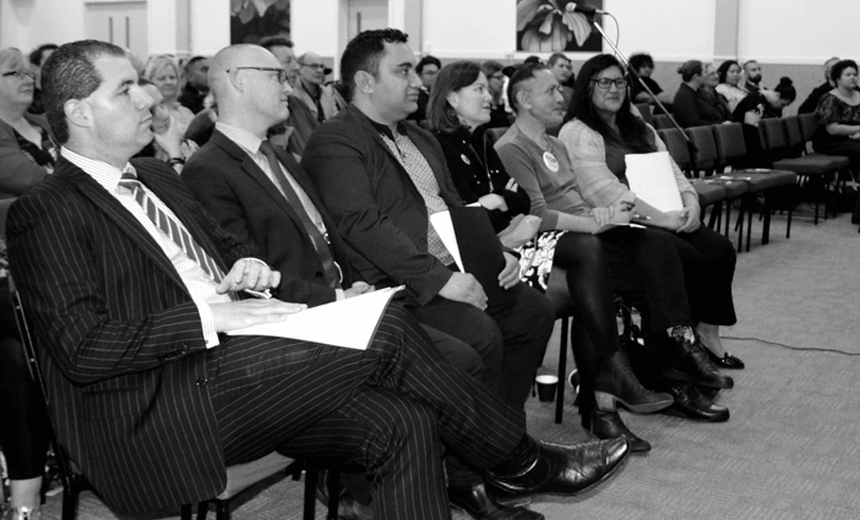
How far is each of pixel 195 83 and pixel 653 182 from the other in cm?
374

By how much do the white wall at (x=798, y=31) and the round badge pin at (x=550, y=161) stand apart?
29.7 feet

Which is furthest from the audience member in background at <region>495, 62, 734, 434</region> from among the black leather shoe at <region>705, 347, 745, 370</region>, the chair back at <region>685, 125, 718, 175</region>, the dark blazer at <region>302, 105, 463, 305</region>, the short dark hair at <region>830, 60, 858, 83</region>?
the short dark hair at <region>830, 60, 858, 83</region>

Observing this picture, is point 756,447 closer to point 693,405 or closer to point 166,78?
point 693,405

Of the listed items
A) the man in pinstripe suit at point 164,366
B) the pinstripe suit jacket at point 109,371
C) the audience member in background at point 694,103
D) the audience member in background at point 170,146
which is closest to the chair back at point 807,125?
the audience member in background at point 694,103

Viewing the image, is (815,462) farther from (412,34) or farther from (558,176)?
(412,34)

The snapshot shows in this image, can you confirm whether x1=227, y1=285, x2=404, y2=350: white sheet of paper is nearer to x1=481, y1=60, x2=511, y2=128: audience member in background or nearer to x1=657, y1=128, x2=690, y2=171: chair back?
x1=657, y1=128, x2=690, y2=171: chair back

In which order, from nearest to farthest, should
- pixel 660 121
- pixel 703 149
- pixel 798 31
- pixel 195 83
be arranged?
pixel 195 83 → pixel 703 149 → pixel 660 121 → pixel 798 31

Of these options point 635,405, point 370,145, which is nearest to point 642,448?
point 635,405

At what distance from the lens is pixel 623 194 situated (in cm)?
373

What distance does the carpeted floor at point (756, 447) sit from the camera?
105 inches

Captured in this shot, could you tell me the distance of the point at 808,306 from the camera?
16.6 feet

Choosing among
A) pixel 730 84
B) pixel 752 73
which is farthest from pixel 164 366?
pixel 752 73

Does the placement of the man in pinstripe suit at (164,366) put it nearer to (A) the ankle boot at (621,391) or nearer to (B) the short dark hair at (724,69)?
(A) the ankle boot at (621,391)

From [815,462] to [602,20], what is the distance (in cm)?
1057
